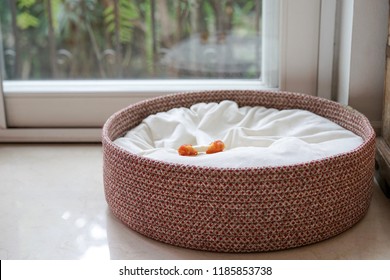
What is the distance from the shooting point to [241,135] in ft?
5.73

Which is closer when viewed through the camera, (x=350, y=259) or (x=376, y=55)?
(x=350, y=259)

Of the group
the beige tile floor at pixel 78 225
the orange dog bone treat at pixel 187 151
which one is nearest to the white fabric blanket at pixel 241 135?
the orange dog bone treat at pixel 187 151

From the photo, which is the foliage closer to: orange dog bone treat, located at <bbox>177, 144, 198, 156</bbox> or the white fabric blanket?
the white fabric blanket

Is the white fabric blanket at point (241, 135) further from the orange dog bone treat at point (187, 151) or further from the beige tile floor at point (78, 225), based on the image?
the beige tile floor at point (78, 225)

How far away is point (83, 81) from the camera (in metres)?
2.25

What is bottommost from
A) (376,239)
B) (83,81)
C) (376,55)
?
(376,239)

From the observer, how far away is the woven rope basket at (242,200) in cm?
136

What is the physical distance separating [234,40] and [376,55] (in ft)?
1.72

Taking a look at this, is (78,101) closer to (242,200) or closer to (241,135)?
(241,135)

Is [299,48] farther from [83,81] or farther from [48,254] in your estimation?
[48,254]

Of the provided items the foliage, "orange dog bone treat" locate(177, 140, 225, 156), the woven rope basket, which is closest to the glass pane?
the foliage

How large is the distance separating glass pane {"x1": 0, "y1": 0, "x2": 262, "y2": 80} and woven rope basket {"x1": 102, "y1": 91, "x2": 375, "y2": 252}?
31.9 inches

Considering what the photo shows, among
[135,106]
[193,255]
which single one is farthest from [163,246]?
[135,106]

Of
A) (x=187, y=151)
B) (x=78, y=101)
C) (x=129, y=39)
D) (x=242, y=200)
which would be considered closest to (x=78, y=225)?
(x=187, y=151)
